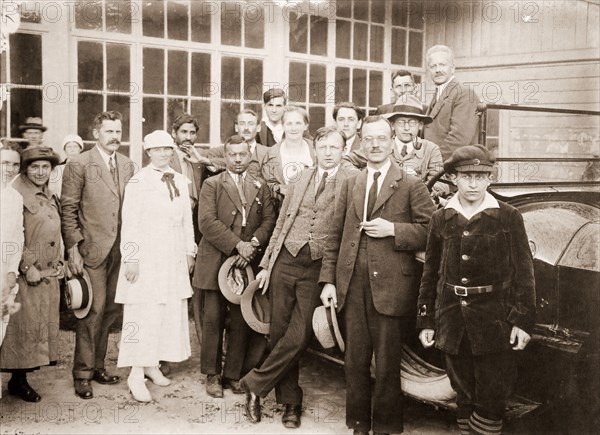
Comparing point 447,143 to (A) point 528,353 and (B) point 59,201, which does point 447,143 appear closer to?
(A) point 528,353

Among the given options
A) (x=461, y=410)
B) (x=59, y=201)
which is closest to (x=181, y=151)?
(x=59, y=201)

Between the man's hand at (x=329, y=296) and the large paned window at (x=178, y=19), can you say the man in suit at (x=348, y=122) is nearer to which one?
the man's hand at (x=329, y=296)

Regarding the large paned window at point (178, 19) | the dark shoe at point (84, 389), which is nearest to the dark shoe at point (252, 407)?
the dark shoe at point (84, 389)

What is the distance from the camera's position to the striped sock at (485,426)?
9.99 ft

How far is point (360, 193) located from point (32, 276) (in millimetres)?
2180

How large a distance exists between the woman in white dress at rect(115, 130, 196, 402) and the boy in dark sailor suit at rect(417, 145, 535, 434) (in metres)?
2.06

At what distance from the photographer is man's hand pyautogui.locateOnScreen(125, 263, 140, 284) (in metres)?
4.24

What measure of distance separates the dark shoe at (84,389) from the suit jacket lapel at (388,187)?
2397mm

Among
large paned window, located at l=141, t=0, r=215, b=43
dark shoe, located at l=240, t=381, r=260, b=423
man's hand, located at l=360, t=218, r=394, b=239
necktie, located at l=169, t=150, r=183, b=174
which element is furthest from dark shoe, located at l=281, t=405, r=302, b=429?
large paned window, located at l=141, t=0, r=215, b=43

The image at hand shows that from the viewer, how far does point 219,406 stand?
13.7 feet

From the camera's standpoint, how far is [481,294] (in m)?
3.02

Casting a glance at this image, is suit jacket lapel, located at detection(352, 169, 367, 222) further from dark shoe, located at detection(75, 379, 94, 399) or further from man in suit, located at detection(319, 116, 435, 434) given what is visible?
dark shoe, located at detection(75, 379, 94, 399)

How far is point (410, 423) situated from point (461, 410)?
78 centimetres

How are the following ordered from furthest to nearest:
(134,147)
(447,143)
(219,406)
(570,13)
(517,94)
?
(517,94)
(570,13)
(134,147)
(447,143)
(219,406)
